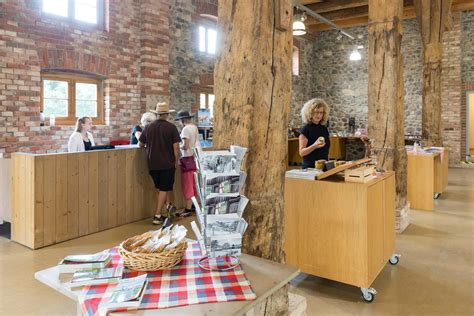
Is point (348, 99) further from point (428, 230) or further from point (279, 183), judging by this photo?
point (279, 183)

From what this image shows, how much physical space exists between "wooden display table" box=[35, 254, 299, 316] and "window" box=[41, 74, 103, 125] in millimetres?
5503

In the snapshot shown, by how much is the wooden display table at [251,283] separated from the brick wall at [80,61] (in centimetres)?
484

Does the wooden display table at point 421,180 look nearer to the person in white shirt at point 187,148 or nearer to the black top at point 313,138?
the black top at point 313,138

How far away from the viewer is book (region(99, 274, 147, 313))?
4.23 feet

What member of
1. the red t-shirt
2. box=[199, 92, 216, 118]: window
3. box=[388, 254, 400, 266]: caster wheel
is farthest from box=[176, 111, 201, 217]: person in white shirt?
box=[199, 92, 216, 118]: window

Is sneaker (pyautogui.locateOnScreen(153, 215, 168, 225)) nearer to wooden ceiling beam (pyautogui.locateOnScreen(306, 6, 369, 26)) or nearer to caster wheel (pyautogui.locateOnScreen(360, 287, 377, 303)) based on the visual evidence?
caster wheel (pyautogui.locateOnScreen(360, 287, 377, 303))

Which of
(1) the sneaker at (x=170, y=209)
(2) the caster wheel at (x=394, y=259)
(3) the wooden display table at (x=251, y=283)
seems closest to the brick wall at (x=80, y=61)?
(1) the sneaker at (x=170, y=209)

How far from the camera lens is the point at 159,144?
4.97 m

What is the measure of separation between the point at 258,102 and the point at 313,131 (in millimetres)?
1836

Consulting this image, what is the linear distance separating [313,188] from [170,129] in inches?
101

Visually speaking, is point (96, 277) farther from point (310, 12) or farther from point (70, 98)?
point (310, 12)

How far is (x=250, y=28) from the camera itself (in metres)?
1.93

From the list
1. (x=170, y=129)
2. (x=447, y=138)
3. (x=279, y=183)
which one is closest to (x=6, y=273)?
(x=170, y=129)

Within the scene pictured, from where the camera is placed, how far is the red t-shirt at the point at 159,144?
16.3 ft
